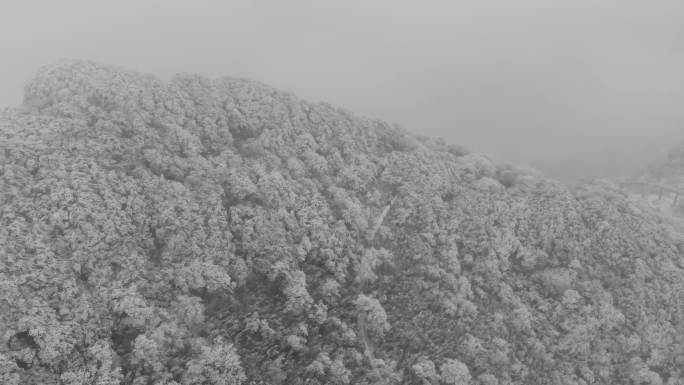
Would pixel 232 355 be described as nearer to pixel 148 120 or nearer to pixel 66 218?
pixel 66 218

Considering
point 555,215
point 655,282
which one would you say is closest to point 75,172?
point 555,215

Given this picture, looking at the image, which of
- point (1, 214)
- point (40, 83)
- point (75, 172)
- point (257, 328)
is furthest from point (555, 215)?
point (40, 83)

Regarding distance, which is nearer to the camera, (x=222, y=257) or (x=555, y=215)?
(x=222, y=257)

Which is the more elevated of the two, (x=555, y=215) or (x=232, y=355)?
(x=555, y=215)

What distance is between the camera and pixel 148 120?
6750 cm

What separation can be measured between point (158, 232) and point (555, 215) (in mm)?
61148

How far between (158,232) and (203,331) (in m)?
12.6

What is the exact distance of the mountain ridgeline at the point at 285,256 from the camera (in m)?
43.9

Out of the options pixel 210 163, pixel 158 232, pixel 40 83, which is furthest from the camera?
pixel 40 83

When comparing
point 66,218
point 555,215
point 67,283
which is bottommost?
point 67,283

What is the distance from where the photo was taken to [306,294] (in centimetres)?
5406

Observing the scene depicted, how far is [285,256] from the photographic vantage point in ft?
187

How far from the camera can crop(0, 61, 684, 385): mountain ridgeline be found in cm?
4388

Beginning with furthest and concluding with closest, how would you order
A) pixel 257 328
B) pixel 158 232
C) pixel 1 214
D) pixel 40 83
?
1. pixel 40 83
2. pixel 158 232
3. pixel 257 328
4. pixel 1 214
